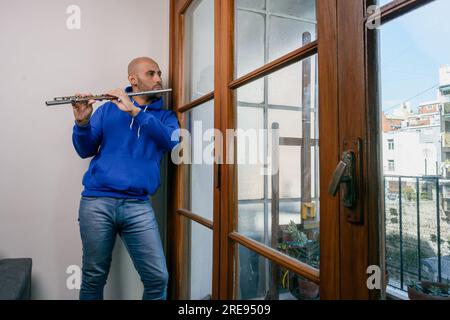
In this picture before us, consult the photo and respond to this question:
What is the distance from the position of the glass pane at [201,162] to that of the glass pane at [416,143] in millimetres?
779

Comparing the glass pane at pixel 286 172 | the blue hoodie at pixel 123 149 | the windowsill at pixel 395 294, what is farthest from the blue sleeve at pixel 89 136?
the windowsill at pixel 395 294

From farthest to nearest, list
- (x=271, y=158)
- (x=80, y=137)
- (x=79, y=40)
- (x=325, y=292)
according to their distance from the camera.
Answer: (x=79, y=40)
(x=80, y=137)
(x=271, y=158)
(x=325, y=292)

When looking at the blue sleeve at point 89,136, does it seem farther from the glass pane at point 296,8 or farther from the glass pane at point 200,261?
the glass pane at point 296,8

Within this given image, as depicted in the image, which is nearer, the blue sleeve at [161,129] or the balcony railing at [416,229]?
the balcony railing at [416,229]

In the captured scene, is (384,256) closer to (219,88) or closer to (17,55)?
(219,88)

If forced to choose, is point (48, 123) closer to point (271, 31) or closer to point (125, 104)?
point (125, 104)

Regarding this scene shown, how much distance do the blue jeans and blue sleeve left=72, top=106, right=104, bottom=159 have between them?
23 centimetres

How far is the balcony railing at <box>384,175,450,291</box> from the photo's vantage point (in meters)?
0.49

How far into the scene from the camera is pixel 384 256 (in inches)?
22.0

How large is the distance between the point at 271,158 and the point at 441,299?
54 cm

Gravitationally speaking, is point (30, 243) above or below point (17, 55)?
below

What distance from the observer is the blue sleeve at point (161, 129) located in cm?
127
